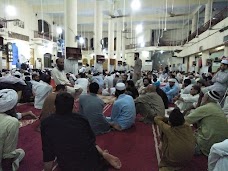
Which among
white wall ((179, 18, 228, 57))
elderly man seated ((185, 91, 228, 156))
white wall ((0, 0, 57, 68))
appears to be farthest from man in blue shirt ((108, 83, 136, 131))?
white wall ((0, 0, 57, 68))

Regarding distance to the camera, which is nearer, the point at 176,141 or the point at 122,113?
the point at 176,141

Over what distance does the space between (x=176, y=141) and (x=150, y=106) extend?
1865mm

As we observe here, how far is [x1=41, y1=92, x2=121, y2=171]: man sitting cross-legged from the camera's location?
1.67 meters

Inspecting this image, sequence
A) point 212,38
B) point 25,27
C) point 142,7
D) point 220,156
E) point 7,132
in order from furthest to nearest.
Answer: point 25,27, point 142,7, point 212,38, point 7,132, point 220,156

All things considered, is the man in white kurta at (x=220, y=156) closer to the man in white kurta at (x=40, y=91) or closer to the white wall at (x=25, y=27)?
the man in white kurta at (x=40, y=91)

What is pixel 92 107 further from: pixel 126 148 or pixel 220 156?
pixel 220 156

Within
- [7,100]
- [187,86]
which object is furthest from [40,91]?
[187,86]

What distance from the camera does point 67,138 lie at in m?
1.67

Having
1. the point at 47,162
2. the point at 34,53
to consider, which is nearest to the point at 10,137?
the point at 47,162

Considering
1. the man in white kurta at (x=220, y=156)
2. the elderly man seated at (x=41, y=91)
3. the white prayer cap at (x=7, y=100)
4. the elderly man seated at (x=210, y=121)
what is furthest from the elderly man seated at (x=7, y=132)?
the elderly man seated at (x=41, y=91)

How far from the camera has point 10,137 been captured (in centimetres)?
187

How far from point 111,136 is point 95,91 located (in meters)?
0.67

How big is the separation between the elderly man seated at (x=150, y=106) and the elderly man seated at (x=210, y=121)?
52.3 inches

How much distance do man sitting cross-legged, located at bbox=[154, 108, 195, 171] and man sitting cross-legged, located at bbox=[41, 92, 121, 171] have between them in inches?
32.6
